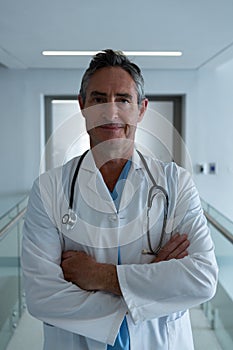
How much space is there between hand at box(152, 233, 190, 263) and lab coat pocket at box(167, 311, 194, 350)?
192 mm

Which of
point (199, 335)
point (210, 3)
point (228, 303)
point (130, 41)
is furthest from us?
point (130, 41)

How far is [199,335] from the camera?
3133mm

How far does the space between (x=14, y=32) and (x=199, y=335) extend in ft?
8.03

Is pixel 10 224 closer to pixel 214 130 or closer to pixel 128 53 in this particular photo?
pixel 128 53

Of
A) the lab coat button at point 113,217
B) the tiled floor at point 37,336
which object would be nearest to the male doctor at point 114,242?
the lab coat button at point 113,217

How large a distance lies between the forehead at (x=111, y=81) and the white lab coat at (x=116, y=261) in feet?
0.69

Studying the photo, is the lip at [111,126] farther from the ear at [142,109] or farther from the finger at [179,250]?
the finger at [179,250]

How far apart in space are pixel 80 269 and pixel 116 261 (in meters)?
0.11

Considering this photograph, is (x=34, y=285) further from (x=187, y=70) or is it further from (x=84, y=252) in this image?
(x=187, y=70)

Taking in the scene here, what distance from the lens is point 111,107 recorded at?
1239mm

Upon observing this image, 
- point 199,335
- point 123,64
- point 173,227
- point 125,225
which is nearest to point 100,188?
point 125,225

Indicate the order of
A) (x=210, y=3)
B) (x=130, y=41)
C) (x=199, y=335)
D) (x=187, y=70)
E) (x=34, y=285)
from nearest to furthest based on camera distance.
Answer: (x=34, y=285) → (x=210, y=3) → (x=199, y=335) → (x=130, y=41) → (x=187, y=70)

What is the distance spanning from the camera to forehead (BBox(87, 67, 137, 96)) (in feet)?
4.11

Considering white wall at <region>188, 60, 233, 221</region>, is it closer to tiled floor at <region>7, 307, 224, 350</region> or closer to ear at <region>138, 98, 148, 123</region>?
tiled floor at <region>7, 307, 224, 350</region>
